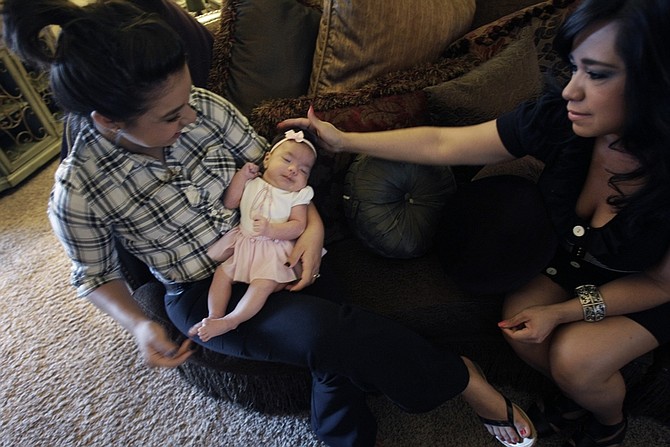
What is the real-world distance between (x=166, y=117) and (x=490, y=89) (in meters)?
0.87

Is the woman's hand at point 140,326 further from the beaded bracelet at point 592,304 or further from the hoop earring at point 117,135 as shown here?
the beaded bracelet at point 592,304

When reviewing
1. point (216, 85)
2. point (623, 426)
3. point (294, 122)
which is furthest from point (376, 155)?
point (623, 426)

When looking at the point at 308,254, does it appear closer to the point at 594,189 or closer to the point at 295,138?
the point at 295,138

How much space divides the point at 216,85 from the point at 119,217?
50cm

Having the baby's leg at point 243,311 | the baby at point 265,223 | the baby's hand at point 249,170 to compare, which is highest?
the baby's hand at point 249,170

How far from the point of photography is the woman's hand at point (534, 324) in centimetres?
99

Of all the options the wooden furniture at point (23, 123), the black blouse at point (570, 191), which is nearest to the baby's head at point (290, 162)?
the black blouse at point (570, 191)

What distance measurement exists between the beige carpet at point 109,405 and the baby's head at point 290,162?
0.69 meters

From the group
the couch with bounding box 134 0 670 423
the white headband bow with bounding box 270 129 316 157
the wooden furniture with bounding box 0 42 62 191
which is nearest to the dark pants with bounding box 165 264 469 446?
the couch with bounding box 134 0 670 423

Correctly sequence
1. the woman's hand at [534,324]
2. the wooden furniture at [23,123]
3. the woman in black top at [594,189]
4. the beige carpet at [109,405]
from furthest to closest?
1. the wooden furniture at [23,123]
2. the beige carpet at [109,405]
3. the woman's hand at [534,324]
4. the woman in black top at [594,189]

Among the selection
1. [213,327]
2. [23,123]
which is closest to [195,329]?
[213,327]

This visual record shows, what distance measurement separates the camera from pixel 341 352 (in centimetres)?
94

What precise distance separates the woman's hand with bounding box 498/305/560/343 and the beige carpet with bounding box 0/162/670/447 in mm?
371

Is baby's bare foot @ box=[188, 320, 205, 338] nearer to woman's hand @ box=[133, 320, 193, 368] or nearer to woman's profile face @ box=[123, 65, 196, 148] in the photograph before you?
woman's hand @ box=[133, 320, 193, 368]
